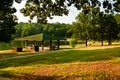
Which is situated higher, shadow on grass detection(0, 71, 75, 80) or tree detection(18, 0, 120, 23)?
tree detection(18, 0, 120, 23)

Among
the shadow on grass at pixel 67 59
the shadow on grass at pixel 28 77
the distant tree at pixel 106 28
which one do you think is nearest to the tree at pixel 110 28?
the distant tree at pixel 106 28

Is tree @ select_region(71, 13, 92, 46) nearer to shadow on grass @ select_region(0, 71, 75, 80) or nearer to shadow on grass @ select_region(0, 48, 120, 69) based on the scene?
shadow on grass @ select_region(0, 48, 120, 69)

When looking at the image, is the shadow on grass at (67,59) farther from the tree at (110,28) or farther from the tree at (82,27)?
the tree at (82,27)

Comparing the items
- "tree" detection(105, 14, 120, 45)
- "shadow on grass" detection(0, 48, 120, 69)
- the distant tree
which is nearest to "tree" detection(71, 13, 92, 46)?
the distant tree

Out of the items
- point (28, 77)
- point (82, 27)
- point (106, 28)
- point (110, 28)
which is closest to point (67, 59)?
point (28, 77)

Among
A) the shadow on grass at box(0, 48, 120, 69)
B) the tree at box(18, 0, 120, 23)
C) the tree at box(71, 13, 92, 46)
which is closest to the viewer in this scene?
the tree at box(18, 0, 120, 23)

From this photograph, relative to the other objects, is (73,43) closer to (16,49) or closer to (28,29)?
(16,49)

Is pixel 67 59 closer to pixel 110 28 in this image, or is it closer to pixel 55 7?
pixel 55 7

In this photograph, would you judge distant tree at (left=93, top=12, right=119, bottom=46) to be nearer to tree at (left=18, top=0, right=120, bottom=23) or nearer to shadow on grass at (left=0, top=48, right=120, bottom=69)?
shadow on grass at (left=0, top=48, right=120, bottom=69)

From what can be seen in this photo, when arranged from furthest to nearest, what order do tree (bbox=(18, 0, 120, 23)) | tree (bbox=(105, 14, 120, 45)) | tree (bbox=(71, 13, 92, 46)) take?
1. tree (bbox=(71, 13, 92, 46))
2. tree (bbox=(105, 14, 120, 45))
3. tree (bbox=(18, 0, 120, 23))

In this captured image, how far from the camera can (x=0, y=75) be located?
62.1 ft

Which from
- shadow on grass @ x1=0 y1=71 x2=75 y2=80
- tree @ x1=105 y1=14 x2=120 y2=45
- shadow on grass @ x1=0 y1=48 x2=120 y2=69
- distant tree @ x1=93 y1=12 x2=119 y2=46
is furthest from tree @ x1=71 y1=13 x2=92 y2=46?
shadow on grass @ x1=0 y1=71 x2=75 y2=80

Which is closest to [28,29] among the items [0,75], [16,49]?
[16,49]

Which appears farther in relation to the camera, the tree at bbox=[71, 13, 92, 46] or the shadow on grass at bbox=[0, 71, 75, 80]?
the tree at bbox=[71, 13, 92, 46]
